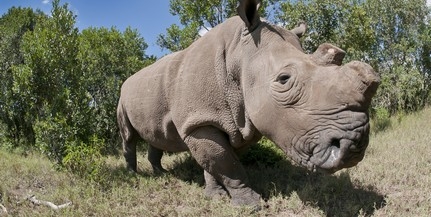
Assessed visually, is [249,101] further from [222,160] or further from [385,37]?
[385,37]

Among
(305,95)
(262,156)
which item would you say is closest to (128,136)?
(262,156)

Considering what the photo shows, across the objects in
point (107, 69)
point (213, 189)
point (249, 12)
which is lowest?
point (213, 189)

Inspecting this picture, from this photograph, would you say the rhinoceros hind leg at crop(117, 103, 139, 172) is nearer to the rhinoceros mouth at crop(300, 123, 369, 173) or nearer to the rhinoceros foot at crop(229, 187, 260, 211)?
the rhinoceros foot at crop(229, 187, 260, 211)

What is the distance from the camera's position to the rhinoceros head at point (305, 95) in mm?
3283

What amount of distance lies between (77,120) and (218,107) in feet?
11.2

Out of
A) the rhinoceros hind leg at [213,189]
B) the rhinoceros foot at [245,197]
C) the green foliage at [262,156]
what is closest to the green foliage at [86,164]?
the rhinoceros hind leg at [213,189]

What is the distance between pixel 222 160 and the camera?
188 inches

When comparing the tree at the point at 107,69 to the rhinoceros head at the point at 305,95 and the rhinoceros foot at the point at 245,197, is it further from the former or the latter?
the rhinoceros head at the point at 305,95

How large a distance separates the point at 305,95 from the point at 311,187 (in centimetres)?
190

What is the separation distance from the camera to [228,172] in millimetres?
4848

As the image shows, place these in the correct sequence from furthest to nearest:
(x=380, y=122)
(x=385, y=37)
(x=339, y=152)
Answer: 1. (x=385, y=37)
2. (x=380, y=122)
3. (x=339, y=152)

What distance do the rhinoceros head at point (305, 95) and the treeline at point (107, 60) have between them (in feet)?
10.0

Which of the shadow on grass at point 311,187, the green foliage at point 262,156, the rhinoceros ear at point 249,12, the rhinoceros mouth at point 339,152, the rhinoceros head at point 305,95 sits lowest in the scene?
the shadow on grass at point 311,187

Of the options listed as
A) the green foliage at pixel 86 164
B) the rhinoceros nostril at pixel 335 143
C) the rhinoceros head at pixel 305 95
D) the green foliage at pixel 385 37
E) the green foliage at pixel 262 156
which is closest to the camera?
the rhinoceros head at pixel 305 95
